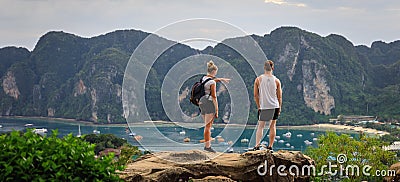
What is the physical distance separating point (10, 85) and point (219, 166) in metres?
71.8

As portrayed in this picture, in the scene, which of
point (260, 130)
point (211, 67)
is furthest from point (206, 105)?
point (260, 130)

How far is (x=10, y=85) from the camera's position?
70.1 m

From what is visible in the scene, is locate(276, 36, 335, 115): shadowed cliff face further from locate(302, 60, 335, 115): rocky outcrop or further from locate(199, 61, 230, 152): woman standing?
locate(199, 61, 230, 152): woman standing

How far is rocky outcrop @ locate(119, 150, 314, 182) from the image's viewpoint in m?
4.19

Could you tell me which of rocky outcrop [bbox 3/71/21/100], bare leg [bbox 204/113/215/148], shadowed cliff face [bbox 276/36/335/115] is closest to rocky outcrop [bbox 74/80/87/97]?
rocky outcrop [bbox 3/71/21/100]

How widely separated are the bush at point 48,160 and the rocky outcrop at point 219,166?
1.37 meters

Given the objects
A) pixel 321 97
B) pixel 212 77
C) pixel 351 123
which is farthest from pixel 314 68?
pixel 212 77

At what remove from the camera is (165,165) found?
429 cm

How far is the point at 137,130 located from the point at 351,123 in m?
38.2

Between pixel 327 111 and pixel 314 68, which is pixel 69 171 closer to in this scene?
pixel 327 111

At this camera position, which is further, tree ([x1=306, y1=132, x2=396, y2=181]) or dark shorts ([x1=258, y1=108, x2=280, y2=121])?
tree ([x1=306, y1=132, x2=396, y2=181])

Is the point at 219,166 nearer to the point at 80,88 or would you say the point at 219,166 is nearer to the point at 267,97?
the point at 267,97

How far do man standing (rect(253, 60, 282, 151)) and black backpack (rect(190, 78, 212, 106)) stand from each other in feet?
2.20

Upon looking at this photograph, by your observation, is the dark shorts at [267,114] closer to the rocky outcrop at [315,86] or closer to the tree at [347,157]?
the tree at [347,157]
